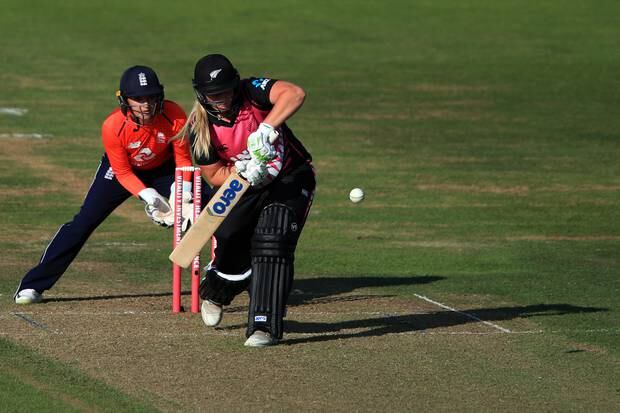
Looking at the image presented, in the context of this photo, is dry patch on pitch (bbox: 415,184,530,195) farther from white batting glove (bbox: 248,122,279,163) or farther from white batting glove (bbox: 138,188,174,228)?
white batting glove (bbox: 248,122,279,163)

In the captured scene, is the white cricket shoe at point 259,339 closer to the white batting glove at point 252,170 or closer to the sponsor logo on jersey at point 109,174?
the white batting glove at point 252,170

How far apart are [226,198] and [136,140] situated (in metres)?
1.65

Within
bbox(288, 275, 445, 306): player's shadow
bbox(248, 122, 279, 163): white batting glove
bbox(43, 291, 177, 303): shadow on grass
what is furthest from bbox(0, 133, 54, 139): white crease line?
bbox(248, 122, 279, 163): white batting glove

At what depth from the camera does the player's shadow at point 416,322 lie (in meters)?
9.38

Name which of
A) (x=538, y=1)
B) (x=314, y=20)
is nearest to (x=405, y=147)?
(x=314, y=20)

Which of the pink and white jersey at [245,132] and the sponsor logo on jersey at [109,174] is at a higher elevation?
the pink and white jersey at [245,132]

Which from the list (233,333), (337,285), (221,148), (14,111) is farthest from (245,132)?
(14,111)

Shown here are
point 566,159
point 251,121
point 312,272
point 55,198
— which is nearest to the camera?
point 251,121

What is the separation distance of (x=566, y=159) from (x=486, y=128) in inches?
116

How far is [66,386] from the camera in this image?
25.4 ft

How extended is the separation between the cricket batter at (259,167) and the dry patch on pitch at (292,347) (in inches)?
15.6

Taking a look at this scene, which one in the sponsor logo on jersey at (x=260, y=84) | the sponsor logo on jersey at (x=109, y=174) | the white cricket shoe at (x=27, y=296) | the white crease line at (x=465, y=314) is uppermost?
the sponsor logo on jersey at (x=260, y=84)

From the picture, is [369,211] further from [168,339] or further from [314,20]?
[314,20]

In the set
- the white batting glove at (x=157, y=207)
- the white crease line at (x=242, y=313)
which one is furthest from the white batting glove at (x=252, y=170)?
the white crease line at (x=242, y=313)
